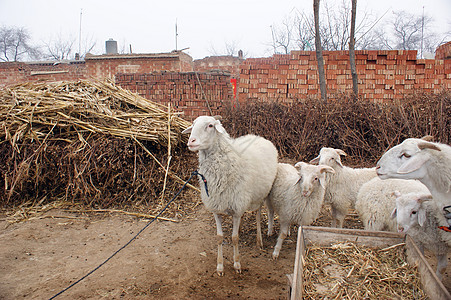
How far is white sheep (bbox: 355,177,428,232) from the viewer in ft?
12.3

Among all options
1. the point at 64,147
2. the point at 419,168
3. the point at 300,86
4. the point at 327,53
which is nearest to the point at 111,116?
the point at 64,147

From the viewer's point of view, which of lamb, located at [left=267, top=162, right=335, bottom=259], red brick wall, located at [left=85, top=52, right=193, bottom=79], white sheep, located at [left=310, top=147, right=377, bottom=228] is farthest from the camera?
red brick wall, located at [left=85, top=52, right=193, bottom=79]

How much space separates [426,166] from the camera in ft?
9.26

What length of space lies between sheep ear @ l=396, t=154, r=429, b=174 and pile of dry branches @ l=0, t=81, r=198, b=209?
Answer: 440 cm

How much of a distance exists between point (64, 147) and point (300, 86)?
7830mm

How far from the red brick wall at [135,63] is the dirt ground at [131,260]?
1508 cm

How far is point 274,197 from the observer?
4.55 meters

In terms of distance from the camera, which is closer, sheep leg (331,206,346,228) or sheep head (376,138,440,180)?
sheep head (376,138,440,180)

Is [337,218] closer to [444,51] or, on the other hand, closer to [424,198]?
[424,198]

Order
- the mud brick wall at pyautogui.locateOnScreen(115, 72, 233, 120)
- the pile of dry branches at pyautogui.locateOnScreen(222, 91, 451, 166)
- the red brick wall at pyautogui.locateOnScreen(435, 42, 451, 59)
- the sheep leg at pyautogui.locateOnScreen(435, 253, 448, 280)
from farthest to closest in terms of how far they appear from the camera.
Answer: the red brick wall at pyautogui.locateOnScreen(435, 42, 451, 59) < the mud brick wall at pyautogui.locateOnScreen(115, 72, 233, 120) < the pile of dry branches at pyautogui.locateOnScreen(222, 91, 451, 166) < the sheep leg at pyautogui.locateOnScreen(435, 253, 448, 280)

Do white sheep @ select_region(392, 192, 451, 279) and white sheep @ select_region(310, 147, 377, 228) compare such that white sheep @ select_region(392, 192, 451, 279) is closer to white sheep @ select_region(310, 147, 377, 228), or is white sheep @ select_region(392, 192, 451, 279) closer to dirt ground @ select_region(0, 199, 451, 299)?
dirt ground @ select_region(0, 199, 451, 299)

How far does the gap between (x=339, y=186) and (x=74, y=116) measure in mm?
5399

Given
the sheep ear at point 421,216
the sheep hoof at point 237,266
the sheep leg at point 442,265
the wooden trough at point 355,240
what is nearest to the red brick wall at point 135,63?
the sheep hoof at point 237,266

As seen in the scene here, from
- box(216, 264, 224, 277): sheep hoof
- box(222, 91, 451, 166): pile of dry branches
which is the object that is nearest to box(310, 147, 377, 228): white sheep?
box(216, 264, 224, 277): sheep hoof
